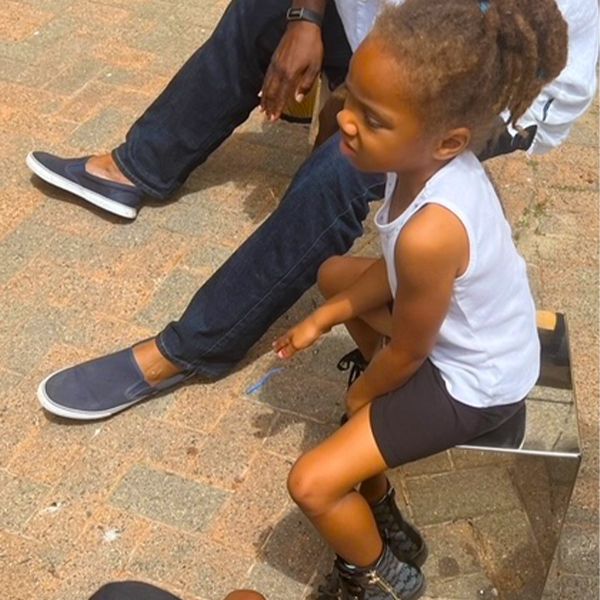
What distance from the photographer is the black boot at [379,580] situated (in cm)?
217

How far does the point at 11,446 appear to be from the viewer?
2574 millimetres

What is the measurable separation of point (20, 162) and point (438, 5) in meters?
2.09

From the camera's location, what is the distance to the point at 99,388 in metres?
2.65

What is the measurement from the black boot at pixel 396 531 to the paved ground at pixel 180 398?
5 centimetres

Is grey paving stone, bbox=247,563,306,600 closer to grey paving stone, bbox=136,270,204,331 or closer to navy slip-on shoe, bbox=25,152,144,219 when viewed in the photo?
grey paving stone, bbox=136,270,204,331

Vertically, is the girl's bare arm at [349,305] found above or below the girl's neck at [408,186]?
below

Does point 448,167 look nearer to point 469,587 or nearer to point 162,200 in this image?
point 469,587

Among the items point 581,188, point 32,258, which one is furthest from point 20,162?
point 581,188

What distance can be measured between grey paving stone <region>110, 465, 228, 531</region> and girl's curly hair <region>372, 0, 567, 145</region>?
112 cm

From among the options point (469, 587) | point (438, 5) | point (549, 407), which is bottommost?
point (469, 587)

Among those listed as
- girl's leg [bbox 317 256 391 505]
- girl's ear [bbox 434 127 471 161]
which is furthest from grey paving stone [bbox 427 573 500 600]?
girl's ear [bbox 434 127 471 161]

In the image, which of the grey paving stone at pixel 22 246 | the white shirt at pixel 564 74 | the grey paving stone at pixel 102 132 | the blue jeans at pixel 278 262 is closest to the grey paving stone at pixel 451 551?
the blue jeans at pixel 278 262

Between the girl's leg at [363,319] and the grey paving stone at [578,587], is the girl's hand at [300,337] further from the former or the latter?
the grey paving stone at [578,587]

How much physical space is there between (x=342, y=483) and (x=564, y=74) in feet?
3.73
